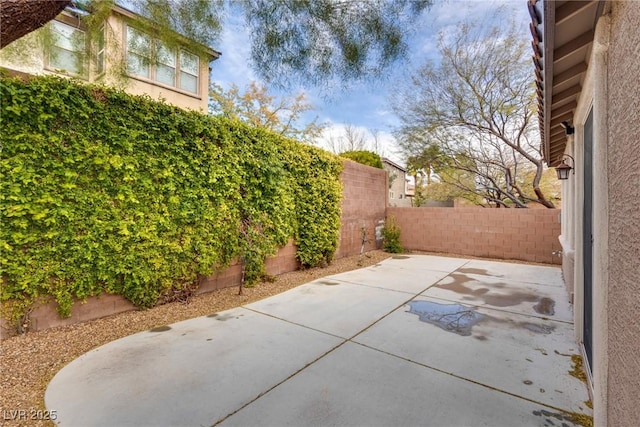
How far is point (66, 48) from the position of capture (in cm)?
406

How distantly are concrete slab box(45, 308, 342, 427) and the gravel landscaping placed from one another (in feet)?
0.42

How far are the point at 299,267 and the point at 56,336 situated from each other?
14.6ft

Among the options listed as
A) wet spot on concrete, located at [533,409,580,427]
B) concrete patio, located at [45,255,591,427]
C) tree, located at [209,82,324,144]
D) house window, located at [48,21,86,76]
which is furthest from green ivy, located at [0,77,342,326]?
tree, located at [209,82,324,144]

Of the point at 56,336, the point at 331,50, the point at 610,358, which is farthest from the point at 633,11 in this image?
the point at 56,336

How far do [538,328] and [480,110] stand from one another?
9.41 m

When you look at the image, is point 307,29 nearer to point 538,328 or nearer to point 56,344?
point 56,344

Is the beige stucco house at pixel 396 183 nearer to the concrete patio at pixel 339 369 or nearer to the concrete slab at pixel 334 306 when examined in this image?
the concrete slab at pixel 334 306

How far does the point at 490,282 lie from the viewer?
6059 mm

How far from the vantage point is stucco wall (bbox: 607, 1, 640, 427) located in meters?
1.15

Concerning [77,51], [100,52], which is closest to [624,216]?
[100,52]

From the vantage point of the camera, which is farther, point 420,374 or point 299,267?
point 299,267

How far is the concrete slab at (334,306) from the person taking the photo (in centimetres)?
382

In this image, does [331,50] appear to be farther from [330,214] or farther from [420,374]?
[330,214]

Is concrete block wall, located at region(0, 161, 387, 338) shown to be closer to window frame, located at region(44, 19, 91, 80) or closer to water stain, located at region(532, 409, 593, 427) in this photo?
window frame, located at region(44, 19, 91, 80)
